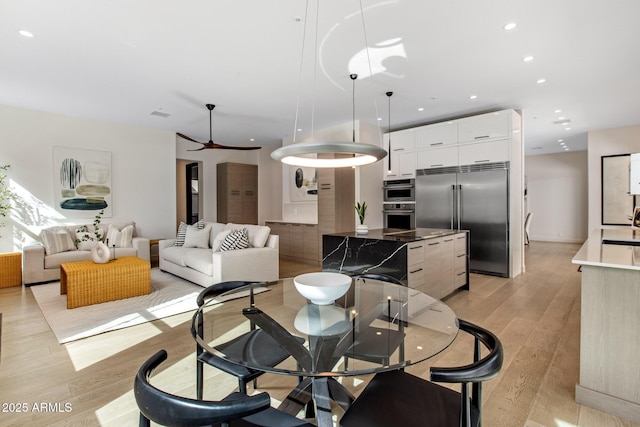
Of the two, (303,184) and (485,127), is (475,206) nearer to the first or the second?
(485,127)

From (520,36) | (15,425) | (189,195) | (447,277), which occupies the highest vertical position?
(520,36)

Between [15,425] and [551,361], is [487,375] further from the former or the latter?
[15,425]

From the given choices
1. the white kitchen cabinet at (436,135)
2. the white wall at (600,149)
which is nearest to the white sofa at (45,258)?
the white kitchen cabinet at (436,135)

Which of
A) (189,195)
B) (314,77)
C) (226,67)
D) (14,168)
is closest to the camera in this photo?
(226,67)

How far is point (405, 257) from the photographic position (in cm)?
299

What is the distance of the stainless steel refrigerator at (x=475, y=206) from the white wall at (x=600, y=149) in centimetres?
321

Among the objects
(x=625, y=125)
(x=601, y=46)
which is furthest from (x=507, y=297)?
(x=625, y=125)

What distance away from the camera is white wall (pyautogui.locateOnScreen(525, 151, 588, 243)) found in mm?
8906

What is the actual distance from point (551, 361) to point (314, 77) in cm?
359

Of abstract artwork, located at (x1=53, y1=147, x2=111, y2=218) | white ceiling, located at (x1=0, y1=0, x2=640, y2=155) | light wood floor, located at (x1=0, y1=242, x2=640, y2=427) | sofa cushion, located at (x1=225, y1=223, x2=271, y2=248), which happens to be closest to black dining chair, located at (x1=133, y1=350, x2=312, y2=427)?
light wood floor, located at (x1=0, y1=242, x2=640, y2=427)

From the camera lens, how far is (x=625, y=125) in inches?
245

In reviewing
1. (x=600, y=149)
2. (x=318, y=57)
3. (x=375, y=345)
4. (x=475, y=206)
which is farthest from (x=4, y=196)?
(x=600, y=149)

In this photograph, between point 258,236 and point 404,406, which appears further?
point 258,236

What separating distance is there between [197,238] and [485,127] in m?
A: 4.97
